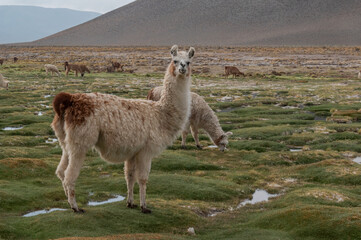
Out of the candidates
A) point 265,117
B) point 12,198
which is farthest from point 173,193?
point 265,117

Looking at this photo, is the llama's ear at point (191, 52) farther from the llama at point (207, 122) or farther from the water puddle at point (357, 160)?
the water puddle at point (357, 160)

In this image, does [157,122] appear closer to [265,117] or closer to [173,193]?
[173,193]

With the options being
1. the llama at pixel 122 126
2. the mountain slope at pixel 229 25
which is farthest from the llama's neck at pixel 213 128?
the mountain slope at pixel 229 25

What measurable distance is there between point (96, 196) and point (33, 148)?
585 cm

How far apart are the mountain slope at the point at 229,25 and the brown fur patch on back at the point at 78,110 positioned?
471 feet

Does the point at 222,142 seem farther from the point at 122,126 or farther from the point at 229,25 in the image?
the point at 229,25

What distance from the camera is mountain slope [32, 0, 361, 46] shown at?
152m

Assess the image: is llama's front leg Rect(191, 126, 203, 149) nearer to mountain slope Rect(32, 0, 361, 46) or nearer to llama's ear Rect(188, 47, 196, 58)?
llama's ear Rect(188, 47, 196, 58)

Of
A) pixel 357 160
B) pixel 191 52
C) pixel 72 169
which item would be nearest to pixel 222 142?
pixel 357 160

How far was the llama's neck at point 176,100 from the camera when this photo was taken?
8945 mm

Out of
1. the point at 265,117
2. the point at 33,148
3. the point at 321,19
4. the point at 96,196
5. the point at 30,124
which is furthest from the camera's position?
the point at 321,19

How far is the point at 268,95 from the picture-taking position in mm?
31844

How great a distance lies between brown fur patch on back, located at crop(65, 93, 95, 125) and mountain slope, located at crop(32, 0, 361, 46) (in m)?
143

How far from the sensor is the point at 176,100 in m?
9.01
